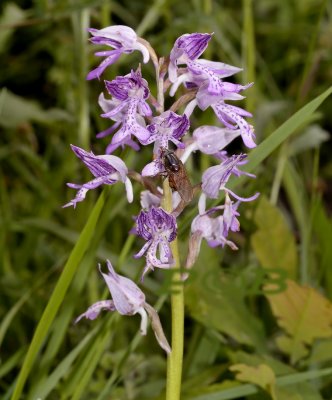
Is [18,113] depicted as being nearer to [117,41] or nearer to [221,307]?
[221,307]

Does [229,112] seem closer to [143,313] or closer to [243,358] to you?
[143,313]

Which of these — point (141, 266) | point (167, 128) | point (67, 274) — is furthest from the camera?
point (141, 266)

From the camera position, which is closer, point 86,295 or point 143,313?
point 143,313

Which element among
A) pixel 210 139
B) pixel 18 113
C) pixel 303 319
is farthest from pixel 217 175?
pixel 18 113

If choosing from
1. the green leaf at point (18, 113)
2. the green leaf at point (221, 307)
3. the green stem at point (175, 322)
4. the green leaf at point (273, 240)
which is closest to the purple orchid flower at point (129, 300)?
the green stem at point (175, 322)

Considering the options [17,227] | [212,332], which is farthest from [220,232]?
[17,227]

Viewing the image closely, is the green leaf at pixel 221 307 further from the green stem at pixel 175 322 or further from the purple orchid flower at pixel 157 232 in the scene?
the purple orchid flower at pixel 157 232
